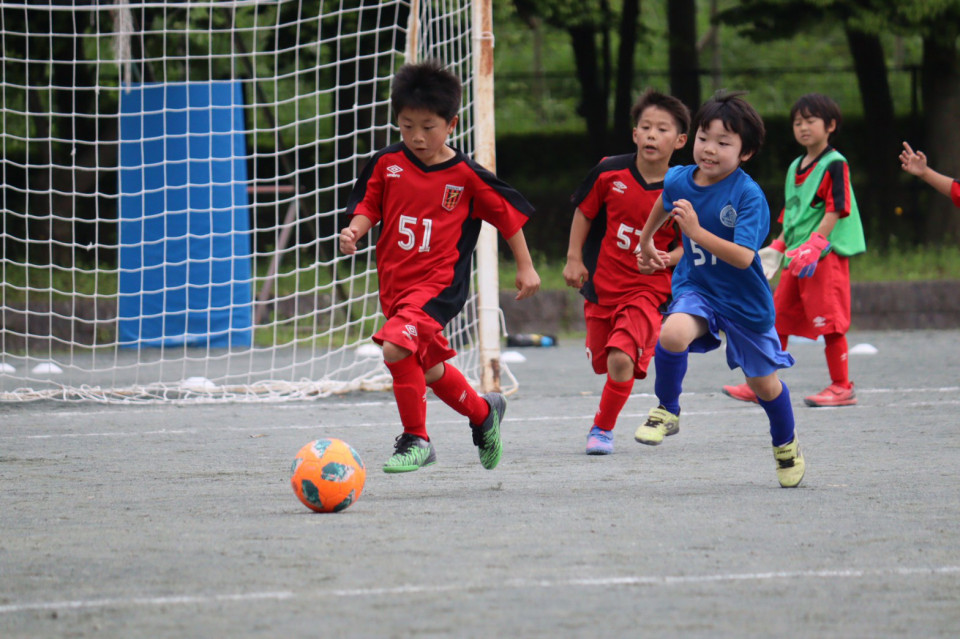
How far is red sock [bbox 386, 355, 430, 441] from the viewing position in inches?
196

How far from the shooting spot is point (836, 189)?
24.0 feet

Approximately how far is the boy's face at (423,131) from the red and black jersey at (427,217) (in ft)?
0.23

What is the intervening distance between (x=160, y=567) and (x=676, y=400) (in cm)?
302

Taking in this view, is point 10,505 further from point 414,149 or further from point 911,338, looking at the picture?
point 911,338

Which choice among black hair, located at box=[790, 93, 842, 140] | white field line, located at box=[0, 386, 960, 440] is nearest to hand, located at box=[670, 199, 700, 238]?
white field line, located at box=[0, 386, 960, 440]

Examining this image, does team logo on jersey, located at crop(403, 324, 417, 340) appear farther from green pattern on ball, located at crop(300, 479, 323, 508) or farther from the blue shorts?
the blue shorts

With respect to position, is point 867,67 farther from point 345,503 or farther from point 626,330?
point 345,503

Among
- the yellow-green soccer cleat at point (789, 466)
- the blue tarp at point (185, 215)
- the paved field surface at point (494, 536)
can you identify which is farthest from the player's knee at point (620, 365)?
the blue tarp at point (185, 215)

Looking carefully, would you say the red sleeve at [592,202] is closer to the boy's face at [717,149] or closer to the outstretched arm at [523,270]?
the outstretched arm at [523,270]

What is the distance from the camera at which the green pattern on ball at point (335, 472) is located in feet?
13.7

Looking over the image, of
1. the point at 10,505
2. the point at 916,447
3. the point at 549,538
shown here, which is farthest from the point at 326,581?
the point at 916,447

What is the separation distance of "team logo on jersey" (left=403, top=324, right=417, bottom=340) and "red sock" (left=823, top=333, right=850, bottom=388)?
3387 millimetres

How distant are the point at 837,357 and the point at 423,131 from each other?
346 cm

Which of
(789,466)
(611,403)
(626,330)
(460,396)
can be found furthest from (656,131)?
(789,466)
